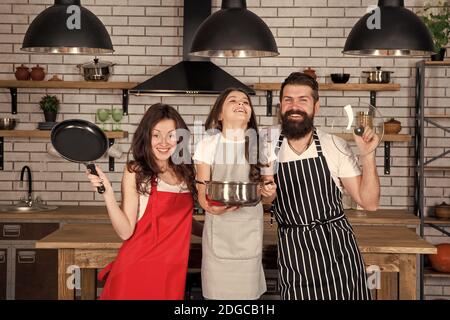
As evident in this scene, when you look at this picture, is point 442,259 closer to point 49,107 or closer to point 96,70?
point 96,70

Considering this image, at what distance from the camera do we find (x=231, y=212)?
342 cm

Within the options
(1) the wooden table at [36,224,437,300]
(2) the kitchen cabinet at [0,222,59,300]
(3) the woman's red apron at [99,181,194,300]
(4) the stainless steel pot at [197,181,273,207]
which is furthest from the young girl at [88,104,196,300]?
(2) the kitchen cabinet at [0,222,59,300]

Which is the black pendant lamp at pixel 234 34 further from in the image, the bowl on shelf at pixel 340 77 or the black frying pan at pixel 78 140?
the bowl on shelf at pixel 340 77

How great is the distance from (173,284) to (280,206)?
24.3 inches

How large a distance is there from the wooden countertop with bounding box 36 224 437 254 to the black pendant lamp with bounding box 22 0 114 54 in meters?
1.06

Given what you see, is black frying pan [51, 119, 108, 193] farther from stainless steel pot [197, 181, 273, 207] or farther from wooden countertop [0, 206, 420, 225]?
wooden countertop [0, 206, 420, 225]

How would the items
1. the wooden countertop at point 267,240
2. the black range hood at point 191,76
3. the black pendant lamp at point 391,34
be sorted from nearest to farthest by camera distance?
the black pendant lamp at point 391,34 < the wooden countertop at point 267,240 < the black range hood at point 191,76

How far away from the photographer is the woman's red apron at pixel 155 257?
3.38 meters

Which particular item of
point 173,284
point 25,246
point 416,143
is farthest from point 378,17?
point 25,246

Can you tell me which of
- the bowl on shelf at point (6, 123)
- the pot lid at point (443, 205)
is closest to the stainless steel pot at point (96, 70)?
the bowl on shelf at point (6, 123)

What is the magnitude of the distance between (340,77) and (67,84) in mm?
2341

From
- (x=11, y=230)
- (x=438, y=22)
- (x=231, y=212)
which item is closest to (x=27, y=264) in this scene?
(x=11, y=230)

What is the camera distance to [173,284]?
341 cm

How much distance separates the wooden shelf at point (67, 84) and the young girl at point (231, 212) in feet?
10.5
